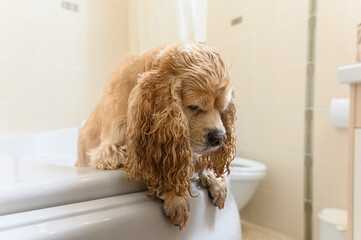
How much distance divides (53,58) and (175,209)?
200 centimetres

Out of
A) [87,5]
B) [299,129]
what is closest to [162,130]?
[299,129]

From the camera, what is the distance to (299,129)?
188 cm

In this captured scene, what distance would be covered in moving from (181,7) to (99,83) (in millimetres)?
1161

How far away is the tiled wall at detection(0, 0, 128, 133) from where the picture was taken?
1.99 m

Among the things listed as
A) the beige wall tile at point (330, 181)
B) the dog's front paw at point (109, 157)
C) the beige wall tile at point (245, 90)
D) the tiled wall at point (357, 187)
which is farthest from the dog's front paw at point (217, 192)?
the beige wall tile at point (245, 90)

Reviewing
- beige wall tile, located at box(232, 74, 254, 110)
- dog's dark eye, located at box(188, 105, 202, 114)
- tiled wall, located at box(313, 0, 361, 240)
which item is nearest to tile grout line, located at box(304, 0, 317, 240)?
tiled wall, located at box(313, 0, 361, 240)

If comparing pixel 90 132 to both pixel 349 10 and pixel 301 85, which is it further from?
pixel 349 10

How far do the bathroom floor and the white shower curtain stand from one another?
53.1 inches

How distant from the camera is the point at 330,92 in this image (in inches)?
68.1

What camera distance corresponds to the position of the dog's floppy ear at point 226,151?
70 cm

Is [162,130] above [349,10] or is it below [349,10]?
below

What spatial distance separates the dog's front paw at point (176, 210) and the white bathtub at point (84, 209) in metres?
0.01

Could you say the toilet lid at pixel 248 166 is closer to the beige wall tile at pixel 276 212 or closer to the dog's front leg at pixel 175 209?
the beige wall tile at pixel 276 212

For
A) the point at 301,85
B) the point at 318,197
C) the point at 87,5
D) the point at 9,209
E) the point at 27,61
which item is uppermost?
the point at 87,5
